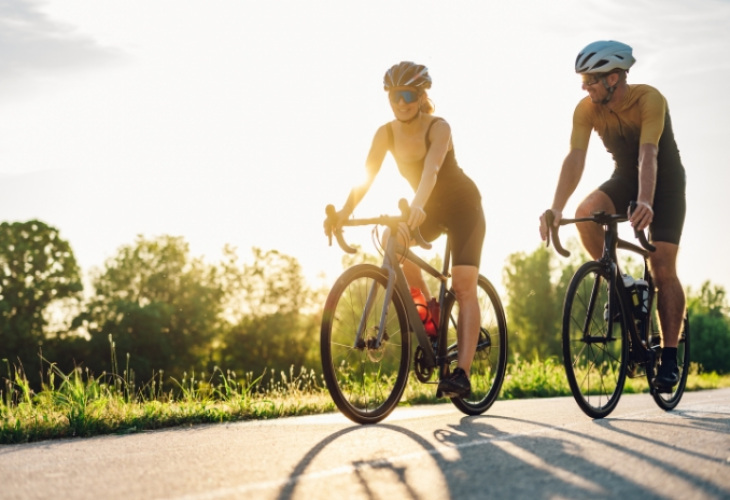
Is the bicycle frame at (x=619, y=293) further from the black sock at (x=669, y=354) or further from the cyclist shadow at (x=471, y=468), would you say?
the cyclist shadow at (x=471, y=468)

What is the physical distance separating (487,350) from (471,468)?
317 cm

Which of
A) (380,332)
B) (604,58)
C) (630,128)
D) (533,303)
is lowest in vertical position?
(380,332)

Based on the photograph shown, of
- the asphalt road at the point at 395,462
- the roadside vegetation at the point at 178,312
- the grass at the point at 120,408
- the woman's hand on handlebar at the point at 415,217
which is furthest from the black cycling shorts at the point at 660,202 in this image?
the roadside vegetation at the point at 178,312

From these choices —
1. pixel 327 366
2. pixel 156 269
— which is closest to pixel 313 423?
pixel 327 366

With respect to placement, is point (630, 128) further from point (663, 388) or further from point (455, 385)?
point (455, 385)

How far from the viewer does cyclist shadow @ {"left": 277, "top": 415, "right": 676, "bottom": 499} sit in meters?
3.28

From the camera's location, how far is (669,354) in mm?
6676

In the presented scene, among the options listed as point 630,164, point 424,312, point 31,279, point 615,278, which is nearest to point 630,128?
point 630,164

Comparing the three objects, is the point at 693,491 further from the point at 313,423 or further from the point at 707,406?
the point at 707,406

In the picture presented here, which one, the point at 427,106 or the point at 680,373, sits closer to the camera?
the point at 427,106

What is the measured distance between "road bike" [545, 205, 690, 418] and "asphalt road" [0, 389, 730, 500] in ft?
1.49

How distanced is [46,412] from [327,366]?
2.18m

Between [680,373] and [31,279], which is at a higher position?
[31,279]

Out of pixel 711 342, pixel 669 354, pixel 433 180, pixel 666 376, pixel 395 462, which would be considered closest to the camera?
pixel 395 462
